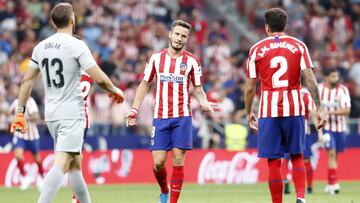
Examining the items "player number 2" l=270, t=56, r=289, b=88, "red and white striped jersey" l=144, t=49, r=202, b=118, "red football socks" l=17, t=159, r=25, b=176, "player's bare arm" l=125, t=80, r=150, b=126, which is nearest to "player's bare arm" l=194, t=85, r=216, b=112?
"red and white striped jersey" l=144, t=49, r=202, b=118

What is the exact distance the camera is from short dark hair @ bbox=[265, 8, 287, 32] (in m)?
12.2

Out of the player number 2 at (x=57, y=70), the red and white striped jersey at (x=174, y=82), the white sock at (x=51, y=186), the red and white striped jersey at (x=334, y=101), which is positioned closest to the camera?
the white sock at (x=51, y=186)

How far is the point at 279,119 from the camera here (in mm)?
12391

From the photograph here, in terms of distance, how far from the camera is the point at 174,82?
528 inches

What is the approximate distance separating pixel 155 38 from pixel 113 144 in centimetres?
525

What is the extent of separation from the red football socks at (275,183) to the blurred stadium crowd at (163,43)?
11.6m

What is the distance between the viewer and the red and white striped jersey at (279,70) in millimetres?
12250

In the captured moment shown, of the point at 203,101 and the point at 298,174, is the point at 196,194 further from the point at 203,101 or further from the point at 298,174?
the point at 298,174

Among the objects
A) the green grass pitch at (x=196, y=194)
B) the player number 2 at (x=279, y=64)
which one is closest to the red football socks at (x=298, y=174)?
the player number 2 at (x=279, y=64)

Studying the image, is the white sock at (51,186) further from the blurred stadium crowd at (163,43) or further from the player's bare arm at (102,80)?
the blurred stadium crowd at (163,43)

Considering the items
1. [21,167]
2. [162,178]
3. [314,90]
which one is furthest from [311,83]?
[21,167]

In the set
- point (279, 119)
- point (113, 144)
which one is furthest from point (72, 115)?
point (113, 144)

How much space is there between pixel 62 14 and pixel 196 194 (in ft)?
25.9

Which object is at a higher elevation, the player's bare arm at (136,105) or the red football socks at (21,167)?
the player's bare arm at (136,105)
